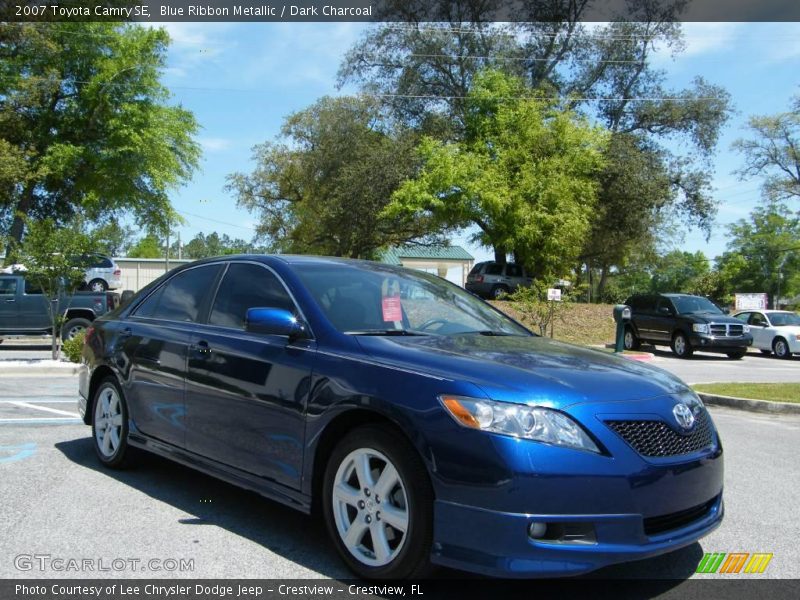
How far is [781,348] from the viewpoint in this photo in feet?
80.1

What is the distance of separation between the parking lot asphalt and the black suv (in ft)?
50.8

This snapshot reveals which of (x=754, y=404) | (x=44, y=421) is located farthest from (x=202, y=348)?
(x=754, y=404)

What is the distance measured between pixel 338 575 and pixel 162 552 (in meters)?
1.00

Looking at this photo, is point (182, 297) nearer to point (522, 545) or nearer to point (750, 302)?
point (522, 545)

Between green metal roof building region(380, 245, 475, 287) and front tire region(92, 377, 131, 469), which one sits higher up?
green metal roof building region(380, 245, 475, 287)

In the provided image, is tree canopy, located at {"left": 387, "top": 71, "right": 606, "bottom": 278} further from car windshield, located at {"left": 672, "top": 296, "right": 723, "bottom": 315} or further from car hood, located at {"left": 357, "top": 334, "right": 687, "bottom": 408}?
car hood, located at {"left": 357, "top": 334, "right": 687, "bottom": 408}

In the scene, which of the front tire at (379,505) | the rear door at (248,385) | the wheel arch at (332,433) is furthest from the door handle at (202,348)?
the front tire at (379,505)

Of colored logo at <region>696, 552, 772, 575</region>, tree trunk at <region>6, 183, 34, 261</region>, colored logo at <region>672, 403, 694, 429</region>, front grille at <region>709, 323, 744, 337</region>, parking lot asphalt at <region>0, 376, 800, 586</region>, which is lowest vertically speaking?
parking lot asphalt at <region>0, 376, 800, 586</region>

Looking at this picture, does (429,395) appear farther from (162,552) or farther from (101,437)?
(101,437)

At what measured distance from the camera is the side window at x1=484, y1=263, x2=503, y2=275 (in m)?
34.1

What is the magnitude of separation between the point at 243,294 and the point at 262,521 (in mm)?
1431

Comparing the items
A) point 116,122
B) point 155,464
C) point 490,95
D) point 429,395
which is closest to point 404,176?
point 490,95

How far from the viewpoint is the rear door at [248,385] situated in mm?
3979

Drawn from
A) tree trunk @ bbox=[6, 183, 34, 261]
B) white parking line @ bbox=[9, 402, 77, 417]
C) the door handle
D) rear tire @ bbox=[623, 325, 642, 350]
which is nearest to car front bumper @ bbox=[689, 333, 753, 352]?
rear tire @ bbox=[623, 325, 642, 350]
